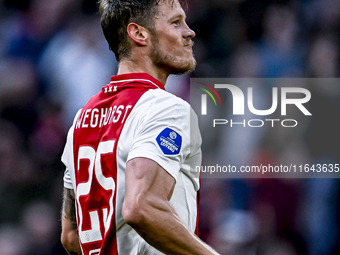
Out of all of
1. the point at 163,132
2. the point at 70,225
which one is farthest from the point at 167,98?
the point at 70,225

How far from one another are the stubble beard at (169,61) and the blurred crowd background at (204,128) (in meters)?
2.01

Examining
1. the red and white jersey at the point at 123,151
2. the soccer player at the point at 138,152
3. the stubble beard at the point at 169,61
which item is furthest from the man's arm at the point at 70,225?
the stubble beard at the point at 169,61

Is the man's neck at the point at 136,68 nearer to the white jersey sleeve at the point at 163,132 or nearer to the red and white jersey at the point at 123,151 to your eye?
the red and white jersey at the point at 123,151

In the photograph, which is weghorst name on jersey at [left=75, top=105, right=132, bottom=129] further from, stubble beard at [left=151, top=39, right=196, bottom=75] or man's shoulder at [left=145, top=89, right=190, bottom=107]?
stubble beard at [left=151, top=39, right=196, bottom=75]

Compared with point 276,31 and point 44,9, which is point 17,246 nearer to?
point 44,9

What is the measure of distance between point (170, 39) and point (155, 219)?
62 cm

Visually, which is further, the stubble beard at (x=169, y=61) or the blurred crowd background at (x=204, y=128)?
the blurred crowd background at (x=204, y=128)

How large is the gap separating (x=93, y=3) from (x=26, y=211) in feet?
6.48

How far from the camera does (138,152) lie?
84 cm

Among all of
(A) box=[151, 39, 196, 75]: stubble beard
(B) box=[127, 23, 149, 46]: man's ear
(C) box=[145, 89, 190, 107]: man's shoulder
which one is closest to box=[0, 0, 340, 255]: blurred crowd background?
(A) box=[151, 39, 196, 75]: stubble beard

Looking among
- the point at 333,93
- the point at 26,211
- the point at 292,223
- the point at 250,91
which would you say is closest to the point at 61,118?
the point at 26,211

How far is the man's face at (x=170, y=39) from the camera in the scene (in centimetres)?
119

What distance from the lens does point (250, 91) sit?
3.40m

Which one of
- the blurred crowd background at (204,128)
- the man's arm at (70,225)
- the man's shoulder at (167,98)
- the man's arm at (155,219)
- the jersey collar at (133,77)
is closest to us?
the man's arm at (155,219)
